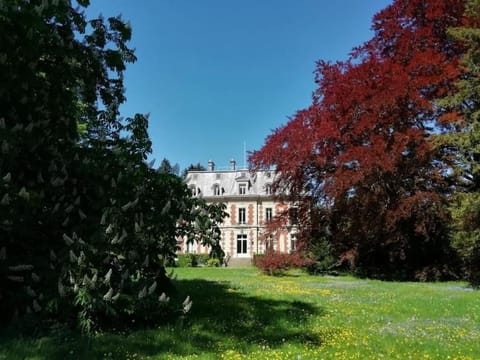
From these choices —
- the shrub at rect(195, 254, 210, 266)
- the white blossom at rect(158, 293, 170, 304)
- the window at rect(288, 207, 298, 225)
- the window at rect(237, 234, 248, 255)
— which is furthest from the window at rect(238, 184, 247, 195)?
the white blossom at rect(158, 293, 170, 304)

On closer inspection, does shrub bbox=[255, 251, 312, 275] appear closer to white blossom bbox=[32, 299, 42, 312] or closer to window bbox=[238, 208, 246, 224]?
white blossom bbox=[32, 299, 42, 312]

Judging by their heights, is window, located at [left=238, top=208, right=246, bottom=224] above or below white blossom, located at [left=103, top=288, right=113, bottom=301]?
above

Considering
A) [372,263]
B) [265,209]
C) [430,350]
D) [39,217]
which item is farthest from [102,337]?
[265,209]

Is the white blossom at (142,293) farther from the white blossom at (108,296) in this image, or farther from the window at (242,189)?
the window at (242,189)

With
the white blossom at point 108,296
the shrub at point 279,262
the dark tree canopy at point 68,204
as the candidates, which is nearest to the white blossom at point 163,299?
the dark tree canopy at point 68,204

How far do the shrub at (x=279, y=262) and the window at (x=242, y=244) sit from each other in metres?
25.0

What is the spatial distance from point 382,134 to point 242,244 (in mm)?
31625

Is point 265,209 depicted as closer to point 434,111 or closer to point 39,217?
point 434,111

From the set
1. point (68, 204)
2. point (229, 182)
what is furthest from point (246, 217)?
point (68, 204)

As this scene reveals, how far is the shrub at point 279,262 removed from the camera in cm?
2350

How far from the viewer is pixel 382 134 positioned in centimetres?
1984

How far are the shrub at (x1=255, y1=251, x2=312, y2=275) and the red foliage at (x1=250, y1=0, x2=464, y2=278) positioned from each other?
3071 millimetres

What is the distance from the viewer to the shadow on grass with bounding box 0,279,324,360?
5445mm

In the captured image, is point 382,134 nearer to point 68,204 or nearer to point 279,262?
point 279,262
